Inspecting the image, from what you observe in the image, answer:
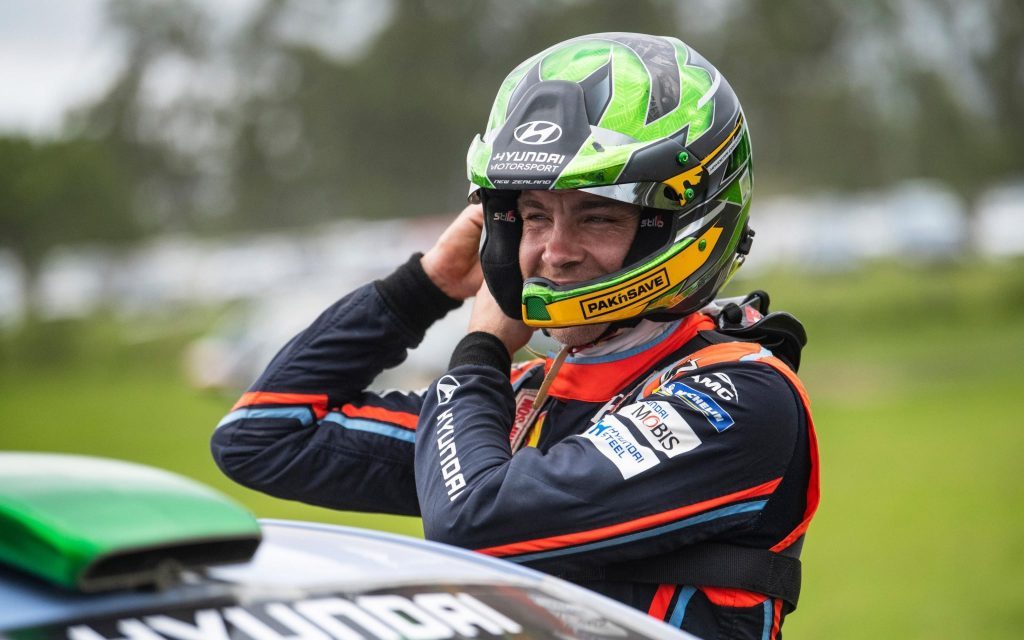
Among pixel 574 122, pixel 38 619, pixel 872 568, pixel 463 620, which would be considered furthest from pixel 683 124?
pixel 872 568

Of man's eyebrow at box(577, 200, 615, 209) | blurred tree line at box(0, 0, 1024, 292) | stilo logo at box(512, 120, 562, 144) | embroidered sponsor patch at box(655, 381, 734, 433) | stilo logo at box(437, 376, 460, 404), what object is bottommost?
stilo logo at box(437, 376, 460, 404)

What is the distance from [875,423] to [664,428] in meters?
14.3

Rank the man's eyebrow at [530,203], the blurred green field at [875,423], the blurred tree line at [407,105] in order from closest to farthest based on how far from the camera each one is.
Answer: the man's eyebrow at [530,203] → the blurred green field at [875,423] → the blurred tree line at [407,105]

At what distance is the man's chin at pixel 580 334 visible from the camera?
2285 millimetres

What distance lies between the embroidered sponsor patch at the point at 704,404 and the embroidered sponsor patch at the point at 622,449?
0.10 meters

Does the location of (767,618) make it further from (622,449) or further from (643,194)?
(643,194)

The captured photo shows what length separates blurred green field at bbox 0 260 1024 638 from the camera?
8062 mm

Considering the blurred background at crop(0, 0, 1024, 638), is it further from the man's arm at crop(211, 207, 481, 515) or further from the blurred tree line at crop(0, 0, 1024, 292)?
the man's arm at crop(211, 207, 481, 515)

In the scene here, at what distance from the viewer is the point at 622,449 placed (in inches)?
76.2

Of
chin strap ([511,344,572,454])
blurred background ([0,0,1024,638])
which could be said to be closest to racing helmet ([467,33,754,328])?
chin strap ([511,344,572,454])

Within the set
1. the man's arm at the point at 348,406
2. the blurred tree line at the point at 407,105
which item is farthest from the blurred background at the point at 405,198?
the man's arm at the point at 348,406

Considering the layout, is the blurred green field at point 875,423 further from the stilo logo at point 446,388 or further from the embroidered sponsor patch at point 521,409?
the stilo logo at point 446,388

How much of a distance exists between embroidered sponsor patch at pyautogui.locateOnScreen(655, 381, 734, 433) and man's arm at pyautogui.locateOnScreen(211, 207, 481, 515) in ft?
2.05

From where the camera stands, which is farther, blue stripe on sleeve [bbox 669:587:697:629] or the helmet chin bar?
the helmet chin bar
